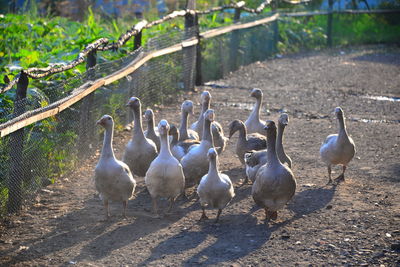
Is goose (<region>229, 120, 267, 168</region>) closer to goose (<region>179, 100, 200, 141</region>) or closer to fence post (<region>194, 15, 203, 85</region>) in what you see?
goose (<region>179, 100, 200, 141</region>)

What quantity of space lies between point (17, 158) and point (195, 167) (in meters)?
1.94

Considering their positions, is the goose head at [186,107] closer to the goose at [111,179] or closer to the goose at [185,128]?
the goose at [185,128]

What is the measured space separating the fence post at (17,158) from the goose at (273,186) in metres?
2.41

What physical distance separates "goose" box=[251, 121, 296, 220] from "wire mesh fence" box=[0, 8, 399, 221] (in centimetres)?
245

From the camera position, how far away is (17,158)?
6793mm

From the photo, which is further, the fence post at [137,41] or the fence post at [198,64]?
the fence post at [198,64]

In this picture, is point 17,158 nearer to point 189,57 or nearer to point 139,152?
point 139,152

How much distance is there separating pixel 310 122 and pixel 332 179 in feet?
10.3

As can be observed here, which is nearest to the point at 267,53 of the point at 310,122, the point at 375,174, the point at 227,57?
the point at 227,57

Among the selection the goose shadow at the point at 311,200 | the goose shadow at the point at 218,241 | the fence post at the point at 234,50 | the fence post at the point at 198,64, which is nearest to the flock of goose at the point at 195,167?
the goose shadow at the point at 218,241

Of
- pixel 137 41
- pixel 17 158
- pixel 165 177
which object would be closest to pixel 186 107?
pixel 165 177

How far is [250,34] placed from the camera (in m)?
17.3

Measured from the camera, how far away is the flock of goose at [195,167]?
6.64 metres

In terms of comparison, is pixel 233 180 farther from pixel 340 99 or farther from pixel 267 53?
pixel 267 53
